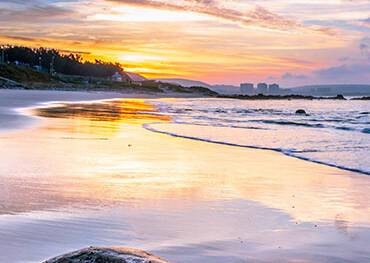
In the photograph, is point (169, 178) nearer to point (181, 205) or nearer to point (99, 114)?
point (181, 205)

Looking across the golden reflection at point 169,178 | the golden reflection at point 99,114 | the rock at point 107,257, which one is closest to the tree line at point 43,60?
the golden reflection at point 99,114

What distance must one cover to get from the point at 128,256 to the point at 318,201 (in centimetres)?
442

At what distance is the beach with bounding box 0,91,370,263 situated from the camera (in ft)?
16.4

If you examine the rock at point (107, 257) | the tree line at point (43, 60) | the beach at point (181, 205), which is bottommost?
the beach at point (181, 205)

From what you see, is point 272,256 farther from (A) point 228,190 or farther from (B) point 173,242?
(A) point 228,190

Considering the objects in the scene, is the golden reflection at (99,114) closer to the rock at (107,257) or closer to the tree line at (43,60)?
the rock at (107,257)

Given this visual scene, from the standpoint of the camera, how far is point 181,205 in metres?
6.76

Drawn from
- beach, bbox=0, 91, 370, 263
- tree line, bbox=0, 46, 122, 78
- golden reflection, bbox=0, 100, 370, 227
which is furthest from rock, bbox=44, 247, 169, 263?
tree line, bbox=0, 46, 122, 78

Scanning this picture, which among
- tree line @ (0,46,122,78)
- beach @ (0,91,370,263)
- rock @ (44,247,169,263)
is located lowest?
beach @ (0,91,370,263)

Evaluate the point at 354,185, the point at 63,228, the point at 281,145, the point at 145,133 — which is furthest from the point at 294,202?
the point at 145,133

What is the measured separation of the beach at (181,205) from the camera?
16.4 feet

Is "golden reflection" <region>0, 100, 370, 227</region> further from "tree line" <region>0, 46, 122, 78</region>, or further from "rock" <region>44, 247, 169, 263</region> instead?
"tree line" <region>0, 46, 122, 78</region>

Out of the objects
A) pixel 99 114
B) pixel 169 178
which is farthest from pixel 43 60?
pixel 169 178

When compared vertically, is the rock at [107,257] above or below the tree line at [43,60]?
below
